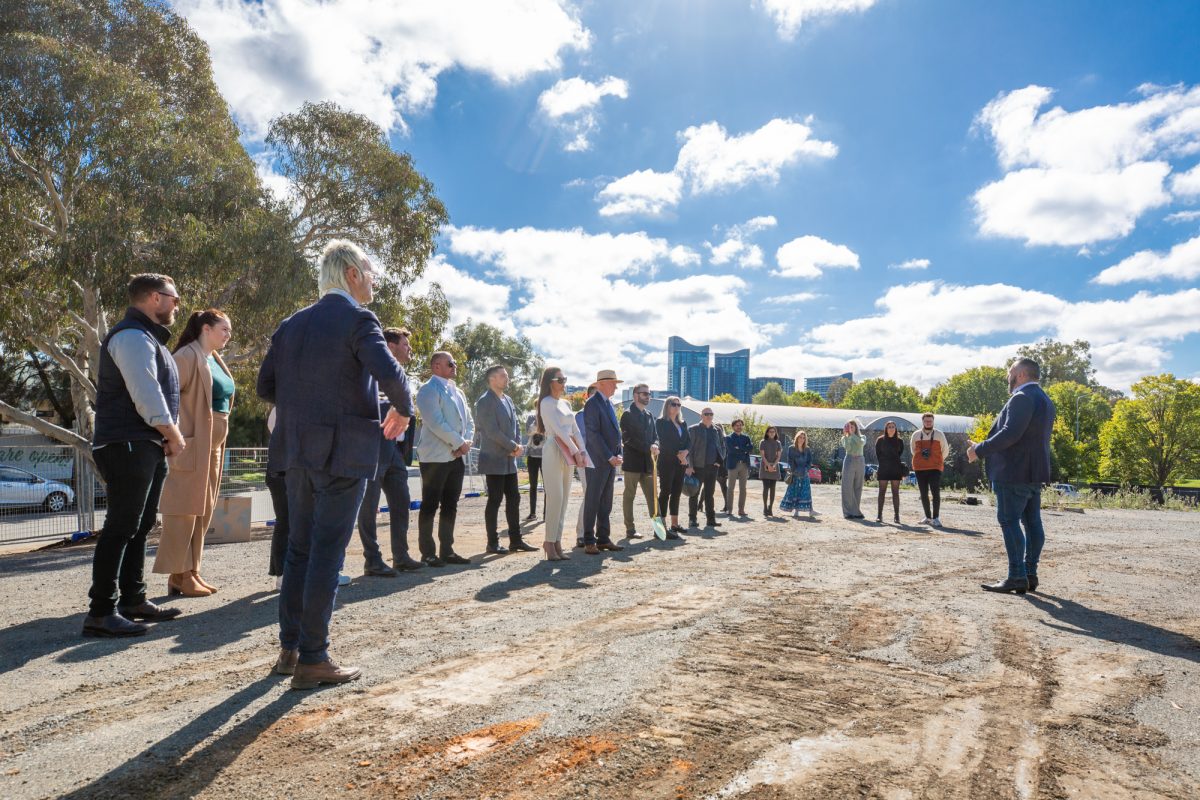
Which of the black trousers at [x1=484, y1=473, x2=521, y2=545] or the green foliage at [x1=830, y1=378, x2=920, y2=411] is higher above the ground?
the green foliage at [x1=830, y1=378, x2=920, y2=411]

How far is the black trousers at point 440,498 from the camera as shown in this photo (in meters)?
6.50

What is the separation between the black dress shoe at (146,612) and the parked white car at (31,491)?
26.1ft

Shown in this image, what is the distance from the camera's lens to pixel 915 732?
2732 mm

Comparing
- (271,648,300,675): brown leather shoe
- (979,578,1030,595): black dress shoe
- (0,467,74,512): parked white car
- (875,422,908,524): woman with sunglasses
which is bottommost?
(979,578,1030,595): black dress shoe

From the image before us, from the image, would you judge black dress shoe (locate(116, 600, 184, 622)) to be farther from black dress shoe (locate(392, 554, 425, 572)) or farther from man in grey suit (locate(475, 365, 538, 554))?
man in grey suit (locate(475, 365, 538, 554))

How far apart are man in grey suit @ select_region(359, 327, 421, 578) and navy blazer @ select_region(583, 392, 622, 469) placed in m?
2.10

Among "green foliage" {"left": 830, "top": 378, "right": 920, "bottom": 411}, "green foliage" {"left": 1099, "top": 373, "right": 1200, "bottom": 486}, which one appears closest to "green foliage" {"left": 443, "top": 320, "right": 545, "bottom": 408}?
"green foliage" {"left": 1099, "top": 373, "right": 1200, "bottom": 486}

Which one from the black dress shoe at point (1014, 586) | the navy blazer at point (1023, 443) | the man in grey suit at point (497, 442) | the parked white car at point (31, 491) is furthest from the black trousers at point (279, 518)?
the parked white car at point (31, 491)

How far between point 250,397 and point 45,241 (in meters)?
7.65

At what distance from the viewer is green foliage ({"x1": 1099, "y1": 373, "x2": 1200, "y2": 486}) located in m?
32.2

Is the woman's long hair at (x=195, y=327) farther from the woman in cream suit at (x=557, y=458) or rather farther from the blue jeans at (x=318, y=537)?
the woman in cream suit at (x=557, y=458)

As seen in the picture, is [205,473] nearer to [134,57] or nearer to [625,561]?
[625,561]

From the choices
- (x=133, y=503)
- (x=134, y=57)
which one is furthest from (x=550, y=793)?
(x=134, y=57)

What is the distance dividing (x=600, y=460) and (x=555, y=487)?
2.90 ft
